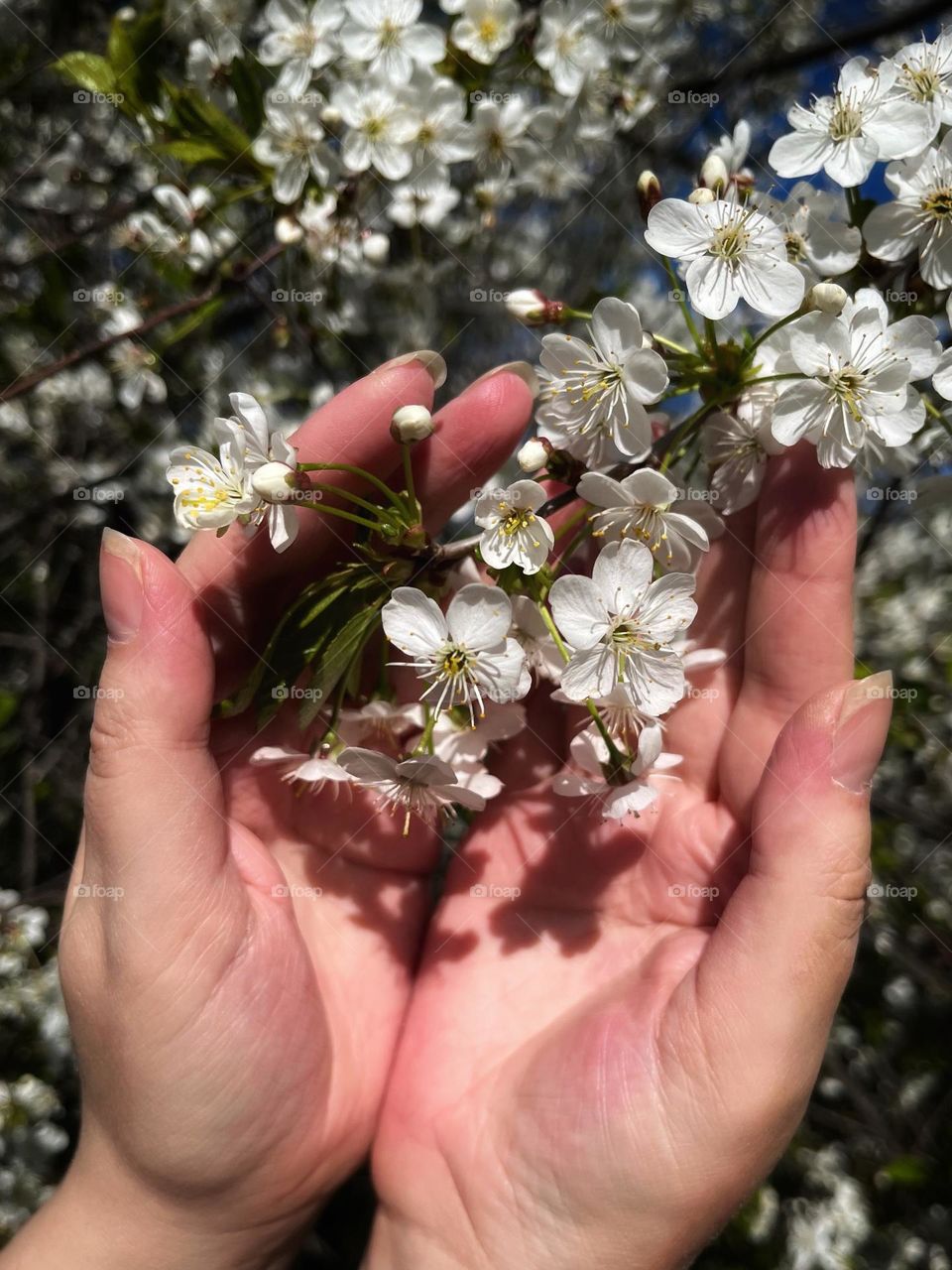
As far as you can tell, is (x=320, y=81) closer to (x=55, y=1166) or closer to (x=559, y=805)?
(x=559, y=805)

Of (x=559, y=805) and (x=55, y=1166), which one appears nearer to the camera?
(x=559, y=805)

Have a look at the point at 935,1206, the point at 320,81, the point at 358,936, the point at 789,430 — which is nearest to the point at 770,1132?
the point at 358,936

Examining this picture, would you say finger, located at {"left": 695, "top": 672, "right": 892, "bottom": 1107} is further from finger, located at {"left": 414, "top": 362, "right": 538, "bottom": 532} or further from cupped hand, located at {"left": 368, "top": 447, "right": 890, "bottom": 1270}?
finger, located at {"left": 414, "top": 362, "right": 538, "bottom": 532}

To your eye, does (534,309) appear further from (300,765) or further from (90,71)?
(90,71)

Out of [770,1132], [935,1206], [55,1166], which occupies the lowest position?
[935,1206]

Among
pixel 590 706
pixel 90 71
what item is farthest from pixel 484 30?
pixel 590 706

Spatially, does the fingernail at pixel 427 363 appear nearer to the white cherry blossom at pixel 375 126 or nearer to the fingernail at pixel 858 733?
the white cherry blossom at pixel 375 126
